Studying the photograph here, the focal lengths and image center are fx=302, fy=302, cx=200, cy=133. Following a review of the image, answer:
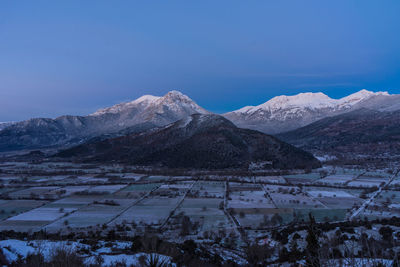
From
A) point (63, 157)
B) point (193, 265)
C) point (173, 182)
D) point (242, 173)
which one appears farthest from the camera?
point (63, 157)

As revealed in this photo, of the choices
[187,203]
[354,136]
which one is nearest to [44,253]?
[187,203]

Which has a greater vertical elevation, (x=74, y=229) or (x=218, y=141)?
(x=218, y=141)

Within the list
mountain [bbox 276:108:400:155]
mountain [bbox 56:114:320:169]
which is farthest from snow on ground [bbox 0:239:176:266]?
mountain [bbox 276:108:400:155]

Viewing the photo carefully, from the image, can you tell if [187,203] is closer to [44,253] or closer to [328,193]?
[328,193]

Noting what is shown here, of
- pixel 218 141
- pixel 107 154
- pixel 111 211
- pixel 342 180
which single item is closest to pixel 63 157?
pixel 107 154

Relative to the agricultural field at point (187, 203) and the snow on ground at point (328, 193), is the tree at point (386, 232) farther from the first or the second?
the snow on ground at point (328, 193)

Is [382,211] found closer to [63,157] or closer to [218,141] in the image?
[218,141]
